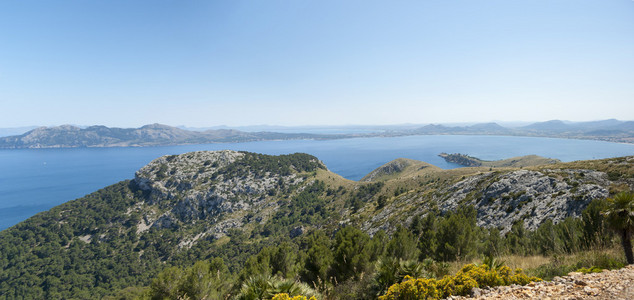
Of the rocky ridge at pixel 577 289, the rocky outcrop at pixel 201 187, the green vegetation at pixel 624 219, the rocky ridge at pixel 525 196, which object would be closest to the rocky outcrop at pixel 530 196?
the rocky ridge at pixel 525 196

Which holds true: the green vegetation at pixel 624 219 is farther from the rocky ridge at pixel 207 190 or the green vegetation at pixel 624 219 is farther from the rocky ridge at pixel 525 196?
the rocky ridge at pixel 207 190

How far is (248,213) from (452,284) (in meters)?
144

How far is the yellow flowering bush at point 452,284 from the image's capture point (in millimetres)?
8773

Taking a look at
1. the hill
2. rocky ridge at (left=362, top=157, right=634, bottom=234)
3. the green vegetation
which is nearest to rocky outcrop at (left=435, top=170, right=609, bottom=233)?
rocky ridge at (left=362, top=157, right=634, bottom=234)

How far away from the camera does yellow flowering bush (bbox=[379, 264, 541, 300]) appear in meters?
8.77

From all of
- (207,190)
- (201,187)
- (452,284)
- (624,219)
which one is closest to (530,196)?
(624,219)

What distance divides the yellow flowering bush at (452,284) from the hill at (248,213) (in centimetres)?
1043

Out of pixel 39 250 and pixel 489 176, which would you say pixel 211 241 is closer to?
pixel 39 250

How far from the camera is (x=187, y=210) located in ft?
470

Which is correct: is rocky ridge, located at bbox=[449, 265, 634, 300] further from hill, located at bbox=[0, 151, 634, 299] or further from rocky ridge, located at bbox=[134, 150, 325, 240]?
rocky ridge, located at bbox=[134, 150, 325, 240]

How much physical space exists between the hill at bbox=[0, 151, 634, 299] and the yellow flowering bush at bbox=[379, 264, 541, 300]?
10.4m

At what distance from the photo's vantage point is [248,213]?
14088cm

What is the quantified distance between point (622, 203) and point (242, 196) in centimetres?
15755

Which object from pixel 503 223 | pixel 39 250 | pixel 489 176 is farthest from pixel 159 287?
pixel 39 250
